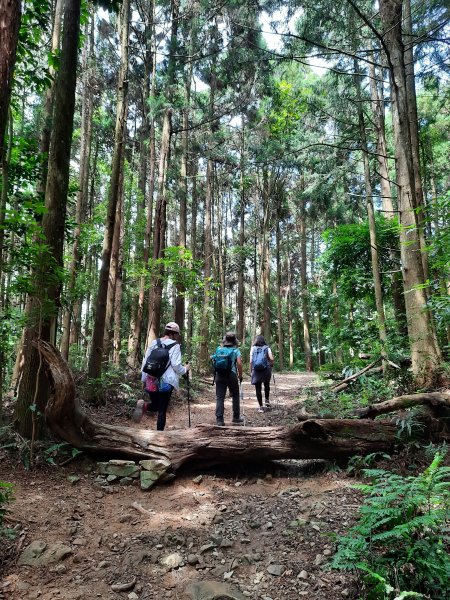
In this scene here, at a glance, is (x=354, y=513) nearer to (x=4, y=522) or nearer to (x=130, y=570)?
(x=130, y=570)

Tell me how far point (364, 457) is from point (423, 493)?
1.84 m

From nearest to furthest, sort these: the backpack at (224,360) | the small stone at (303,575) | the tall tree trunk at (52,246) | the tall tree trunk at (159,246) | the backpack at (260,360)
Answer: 1. the small stone at (303,575)
2. the tall tree trunk at (52,246)
3. the backpack at (224,360)
4. the backpack at (260,360)
5. the tall tree trunk at (159,246)

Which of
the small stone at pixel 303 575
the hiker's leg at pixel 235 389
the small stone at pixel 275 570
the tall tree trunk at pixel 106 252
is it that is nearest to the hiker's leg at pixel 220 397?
the hiker's leg at pixel 235 389

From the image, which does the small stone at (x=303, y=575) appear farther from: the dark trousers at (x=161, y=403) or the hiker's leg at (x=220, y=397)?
the hiker's leg at (x=220, y=397)

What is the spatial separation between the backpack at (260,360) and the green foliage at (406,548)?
18.5ft

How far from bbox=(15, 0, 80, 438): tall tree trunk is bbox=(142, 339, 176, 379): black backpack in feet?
4.86

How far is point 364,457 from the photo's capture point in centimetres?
453

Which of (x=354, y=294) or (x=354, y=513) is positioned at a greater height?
(x=354, y=294)

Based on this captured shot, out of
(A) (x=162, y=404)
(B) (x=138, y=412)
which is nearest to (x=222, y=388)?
(A) (x=162, y=404)

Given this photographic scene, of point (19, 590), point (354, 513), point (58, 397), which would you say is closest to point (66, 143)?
point (58, 397)

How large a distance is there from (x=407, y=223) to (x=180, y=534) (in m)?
6.24

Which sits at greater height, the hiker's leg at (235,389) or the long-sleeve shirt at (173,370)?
the long-sleeve shirt at (173,370)

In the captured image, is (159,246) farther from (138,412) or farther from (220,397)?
(220,397)

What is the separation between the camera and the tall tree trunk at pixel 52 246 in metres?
4.82
